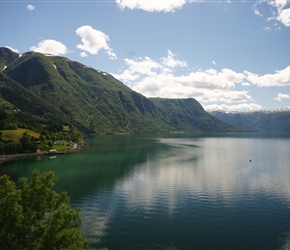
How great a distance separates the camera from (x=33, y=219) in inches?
1112

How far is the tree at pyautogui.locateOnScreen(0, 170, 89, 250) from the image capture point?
25.8 m

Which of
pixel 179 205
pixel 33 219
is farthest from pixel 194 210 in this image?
pixel 33 219

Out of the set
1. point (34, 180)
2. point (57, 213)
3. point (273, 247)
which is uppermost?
point (34, 180)

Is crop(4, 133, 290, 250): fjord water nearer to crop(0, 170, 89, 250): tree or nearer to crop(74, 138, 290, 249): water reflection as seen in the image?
crop(74, 138, 290, 249): water reflection

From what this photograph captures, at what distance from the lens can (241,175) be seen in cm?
11775

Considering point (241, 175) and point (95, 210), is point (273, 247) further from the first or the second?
point (241, 175)

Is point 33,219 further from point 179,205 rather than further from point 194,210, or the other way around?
point 179,205

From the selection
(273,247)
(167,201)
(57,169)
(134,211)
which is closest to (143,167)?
(57,169)

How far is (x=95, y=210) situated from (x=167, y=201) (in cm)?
2210

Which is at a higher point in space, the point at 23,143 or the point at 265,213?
the point at 23,143

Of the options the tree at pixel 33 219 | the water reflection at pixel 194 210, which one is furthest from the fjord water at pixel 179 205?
the tree at pixel 33 219

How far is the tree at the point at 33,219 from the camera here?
2577cm

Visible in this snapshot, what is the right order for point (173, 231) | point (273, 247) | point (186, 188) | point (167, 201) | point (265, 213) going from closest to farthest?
point (273, 247) < point (173, 231) < point (265, 213) < point (167, 201) < point (186, 188)

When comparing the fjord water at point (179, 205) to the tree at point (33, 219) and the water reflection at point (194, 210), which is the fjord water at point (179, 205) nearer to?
the water reflection at point (194, 210)
